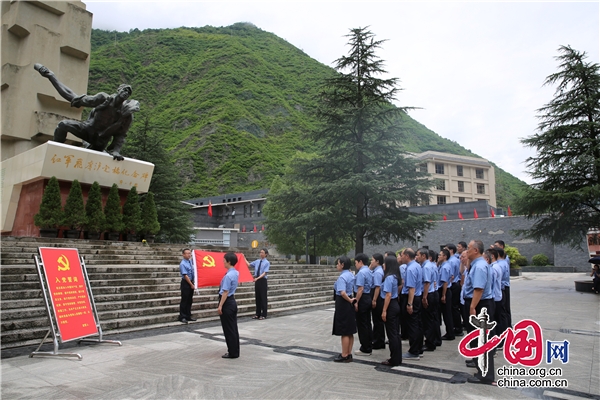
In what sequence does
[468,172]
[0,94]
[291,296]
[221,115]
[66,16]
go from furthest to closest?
[221,115], [468,172], [66,16], [0,94], [291,296]

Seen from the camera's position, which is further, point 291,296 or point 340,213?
point 340,213

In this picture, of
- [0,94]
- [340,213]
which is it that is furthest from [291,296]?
[0,94]

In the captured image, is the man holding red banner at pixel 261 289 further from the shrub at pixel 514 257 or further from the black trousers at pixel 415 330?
the shrub at pixel 514 257

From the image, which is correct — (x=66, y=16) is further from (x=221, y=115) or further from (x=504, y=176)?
(x=504, y=176)

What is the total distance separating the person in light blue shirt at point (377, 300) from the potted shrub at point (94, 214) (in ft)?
33.3

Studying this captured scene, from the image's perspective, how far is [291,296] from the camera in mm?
12078

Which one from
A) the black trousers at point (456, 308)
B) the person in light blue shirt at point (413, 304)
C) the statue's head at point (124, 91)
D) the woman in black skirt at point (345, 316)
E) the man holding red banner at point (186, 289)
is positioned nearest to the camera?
the woman in black skirt at point (345, 316)

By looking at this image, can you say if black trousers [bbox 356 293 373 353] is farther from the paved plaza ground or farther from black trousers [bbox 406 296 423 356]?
black trousers [bbox 406 296 423 356]

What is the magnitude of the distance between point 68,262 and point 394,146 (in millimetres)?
13325

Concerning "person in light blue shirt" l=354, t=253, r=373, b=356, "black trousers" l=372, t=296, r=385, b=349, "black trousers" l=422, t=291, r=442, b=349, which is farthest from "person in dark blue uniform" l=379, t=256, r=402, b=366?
"black trousers" l=422, t=291, r=442, b=349

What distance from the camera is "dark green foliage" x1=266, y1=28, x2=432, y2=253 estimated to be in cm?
1591

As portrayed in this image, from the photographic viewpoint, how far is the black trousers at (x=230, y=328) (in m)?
5.48

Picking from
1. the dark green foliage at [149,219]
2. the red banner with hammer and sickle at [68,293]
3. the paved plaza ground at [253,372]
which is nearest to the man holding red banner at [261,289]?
the paved plaza ground at [253,372]

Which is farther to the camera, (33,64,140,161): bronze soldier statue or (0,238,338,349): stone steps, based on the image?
(33,64,140,161): bronze soldier statue
